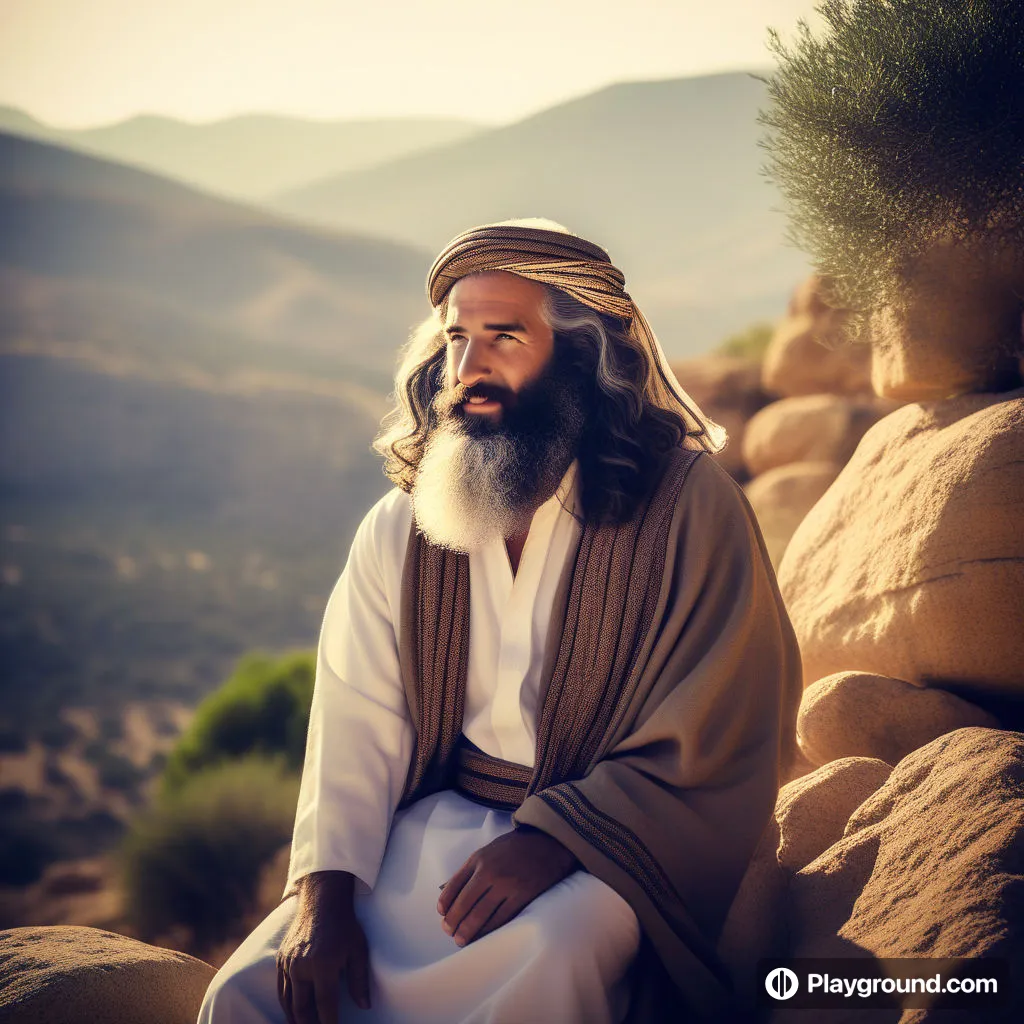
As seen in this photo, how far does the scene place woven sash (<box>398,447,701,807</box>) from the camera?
7.58 feet

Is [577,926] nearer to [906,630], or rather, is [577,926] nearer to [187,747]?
[906,630]

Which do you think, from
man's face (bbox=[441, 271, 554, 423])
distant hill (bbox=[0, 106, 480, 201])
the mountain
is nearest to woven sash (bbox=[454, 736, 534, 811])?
man's face (bbox=[441, 271, 554, 423])

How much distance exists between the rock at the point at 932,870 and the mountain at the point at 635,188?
238 feet

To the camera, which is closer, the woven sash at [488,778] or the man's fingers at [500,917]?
the man's fingers at [500,917]

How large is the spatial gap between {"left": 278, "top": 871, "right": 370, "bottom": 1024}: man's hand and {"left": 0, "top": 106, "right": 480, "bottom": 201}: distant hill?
117720mm

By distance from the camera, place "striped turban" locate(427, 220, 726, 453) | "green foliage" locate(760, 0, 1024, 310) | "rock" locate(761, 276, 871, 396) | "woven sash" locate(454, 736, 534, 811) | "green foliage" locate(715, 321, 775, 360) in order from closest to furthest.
Result: "woven sash" locate(454, 736, 534, 811) < "striped turban" locate(427, 220, 726, 453) < "green foliage" locate(760, 0, 1024, 310) < "rock" locate(761, 276, 871, 396) < "green foliage" locate(715, 321, 775, 360)

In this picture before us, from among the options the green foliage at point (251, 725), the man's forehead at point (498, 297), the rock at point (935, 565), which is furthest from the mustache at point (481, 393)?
the green foliage at point (251, 725)

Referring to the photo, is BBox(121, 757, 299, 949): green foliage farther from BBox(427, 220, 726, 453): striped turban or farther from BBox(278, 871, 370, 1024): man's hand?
BBox(427, 220, 726, 453): striped turban

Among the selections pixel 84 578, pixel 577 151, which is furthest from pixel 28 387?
pixel 577 151

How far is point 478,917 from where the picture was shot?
6.44 feet

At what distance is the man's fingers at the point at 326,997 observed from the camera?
6.46 ft

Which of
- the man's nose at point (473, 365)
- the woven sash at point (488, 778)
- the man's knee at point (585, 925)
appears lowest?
the man's knee at point (585, 925)

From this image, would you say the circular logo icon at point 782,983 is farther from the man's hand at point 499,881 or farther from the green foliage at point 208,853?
the green foliage at point 208,853

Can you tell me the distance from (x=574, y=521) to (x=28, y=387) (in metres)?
30.6
